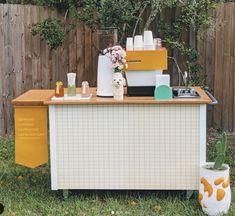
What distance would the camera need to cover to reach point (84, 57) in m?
6.10

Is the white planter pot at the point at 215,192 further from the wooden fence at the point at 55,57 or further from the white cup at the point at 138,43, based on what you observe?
the wooden fence at the point at 55,57

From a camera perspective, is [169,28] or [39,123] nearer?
[39,123]

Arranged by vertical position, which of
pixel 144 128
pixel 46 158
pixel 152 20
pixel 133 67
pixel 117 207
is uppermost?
pixel 152 20

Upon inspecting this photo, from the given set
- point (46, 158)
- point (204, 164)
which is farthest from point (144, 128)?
point (46, 158)

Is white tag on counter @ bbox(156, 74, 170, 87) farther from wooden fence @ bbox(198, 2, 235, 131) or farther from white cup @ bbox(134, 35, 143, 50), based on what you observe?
wooden fence @ bbox(198, 2, 235, 131)

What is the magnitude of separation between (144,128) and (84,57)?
2.28 m

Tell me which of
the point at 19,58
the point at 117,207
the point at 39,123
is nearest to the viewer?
the point at 117,207

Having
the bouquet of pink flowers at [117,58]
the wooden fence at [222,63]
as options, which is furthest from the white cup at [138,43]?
the wooden fence at [222,63]

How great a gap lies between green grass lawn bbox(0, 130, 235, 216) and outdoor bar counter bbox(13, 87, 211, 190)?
0.12 meters

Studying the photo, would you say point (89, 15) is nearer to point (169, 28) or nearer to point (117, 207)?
point (169, 28)

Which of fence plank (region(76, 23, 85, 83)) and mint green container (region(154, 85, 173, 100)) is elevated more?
fence plank (region(76, 23, 85, 83))

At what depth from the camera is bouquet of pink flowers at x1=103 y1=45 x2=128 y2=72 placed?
3.98 meters

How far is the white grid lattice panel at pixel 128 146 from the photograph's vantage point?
13.1ft

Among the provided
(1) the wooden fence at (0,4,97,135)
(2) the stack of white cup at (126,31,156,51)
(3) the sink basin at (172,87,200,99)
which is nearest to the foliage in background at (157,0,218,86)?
(1) the wooden fence at (0,4,97,135)
